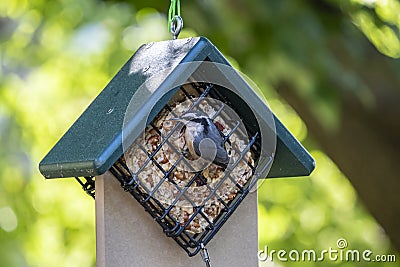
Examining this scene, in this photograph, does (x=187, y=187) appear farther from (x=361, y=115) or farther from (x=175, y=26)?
(x=361, y=115)

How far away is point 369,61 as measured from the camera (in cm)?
316

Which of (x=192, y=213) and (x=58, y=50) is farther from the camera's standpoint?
(x=58, y=50)

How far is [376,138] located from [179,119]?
2.20 metres

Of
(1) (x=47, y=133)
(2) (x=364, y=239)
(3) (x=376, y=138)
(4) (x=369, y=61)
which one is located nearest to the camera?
(4) (x=369, y=61)

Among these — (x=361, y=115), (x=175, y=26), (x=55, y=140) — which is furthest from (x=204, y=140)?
(x=55, y=140)

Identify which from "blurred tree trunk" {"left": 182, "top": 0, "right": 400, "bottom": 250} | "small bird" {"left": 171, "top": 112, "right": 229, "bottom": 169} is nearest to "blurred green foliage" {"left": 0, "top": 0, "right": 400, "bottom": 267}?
"blurred tree trunk" {"left": 182, "top": 0, "right": 400, "bottom": 250}

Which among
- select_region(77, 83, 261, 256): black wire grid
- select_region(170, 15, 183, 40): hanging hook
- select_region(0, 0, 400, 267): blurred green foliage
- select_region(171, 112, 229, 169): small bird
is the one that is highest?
select_region(170, 15, 183, 40): hanging hook

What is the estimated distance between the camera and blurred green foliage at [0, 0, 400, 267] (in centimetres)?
363

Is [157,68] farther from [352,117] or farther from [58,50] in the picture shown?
[58,50]

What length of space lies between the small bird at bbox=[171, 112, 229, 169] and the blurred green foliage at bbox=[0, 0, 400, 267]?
1844 millimetres

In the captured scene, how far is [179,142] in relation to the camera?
149 cm

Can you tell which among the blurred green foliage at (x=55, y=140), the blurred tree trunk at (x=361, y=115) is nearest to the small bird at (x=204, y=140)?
the blurred tree trunk at (x=361, y=115)

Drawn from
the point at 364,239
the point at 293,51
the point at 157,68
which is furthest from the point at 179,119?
the point at 364,239

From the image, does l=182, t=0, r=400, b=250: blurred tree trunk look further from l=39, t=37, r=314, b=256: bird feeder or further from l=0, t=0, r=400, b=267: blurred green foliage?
l=39, t=37, r=314, b=256: bird feeder
